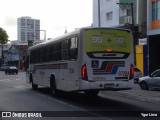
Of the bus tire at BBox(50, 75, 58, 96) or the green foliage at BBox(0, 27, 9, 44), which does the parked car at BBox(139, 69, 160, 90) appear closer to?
the bus tire at BBox(50, 75, 58, 96)

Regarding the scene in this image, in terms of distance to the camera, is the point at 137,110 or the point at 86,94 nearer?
the point at 137,110

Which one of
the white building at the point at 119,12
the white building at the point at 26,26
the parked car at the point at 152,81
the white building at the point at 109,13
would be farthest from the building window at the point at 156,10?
the white building at the point at 26,26

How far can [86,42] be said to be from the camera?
617 inches

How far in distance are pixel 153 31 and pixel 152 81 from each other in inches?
596

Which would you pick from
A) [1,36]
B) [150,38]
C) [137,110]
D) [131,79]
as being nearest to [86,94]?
[131,79]

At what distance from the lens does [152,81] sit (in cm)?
2394

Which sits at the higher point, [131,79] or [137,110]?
[131,79]

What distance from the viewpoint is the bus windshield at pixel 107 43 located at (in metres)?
15.7

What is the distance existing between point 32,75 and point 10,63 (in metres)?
87.1

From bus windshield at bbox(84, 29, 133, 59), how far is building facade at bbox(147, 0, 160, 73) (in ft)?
71.6

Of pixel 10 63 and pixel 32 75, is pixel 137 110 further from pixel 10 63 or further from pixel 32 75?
pixel 10 63

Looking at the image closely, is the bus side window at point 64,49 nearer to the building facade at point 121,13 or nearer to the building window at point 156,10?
the building facade at point 121,13

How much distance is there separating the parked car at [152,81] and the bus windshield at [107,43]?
25.6 ft

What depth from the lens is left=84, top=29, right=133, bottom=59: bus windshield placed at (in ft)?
51.6
